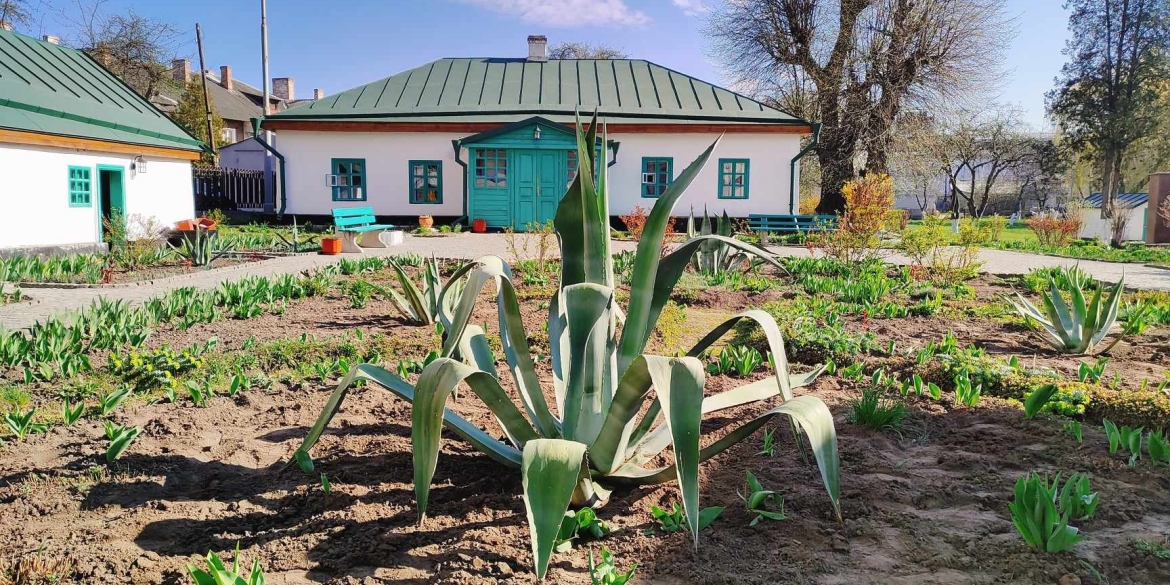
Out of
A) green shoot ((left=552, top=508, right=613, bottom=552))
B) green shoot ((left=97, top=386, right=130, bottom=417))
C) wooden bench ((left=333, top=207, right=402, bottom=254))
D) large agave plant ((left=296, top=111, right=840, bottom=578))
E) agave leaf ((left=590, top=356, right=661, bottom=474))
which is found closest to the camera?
large agave plant ((left=296, top=111, right=840, bottom=578))

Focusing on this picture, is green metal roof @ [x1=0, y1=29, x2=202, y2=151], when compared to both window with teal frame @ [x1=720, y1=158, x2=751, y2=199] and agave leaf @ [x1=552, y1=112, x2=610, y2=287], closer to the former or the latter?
agave leaf @ [x1=552, y1=112, x2=610, y2=287]

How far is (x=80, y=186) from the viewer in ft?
44.1

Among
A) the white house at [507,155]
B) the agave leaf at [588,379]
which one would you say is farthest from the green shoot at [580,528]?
the white house at [507,155]

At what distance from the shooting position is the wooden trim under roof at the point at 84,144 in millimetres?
11547

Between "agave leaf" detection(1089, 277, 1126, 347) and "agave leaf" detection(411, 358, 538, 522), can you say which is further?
"agave leaf" detection(1089, 277, 1126, 347)

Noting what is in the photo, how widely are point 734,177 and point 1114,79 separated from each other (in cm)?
2538

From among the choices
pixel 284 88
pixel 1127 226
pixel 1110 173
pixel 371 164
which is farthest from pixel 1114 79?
pixel 284 88

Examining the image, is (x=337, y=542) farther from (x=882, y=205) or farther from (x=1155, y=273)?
(x=1155, y=273)

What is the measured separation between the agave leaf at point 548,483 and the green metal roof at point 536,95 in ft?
62.9

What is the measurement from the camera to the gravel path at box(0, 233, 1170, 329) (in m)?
7.40

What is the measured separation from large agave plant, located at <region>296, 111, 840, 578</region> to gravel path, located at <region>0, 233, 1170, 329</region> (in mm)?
4645

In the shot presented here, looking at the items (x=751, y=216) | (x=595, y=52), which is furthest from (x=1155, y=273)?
(x=595, y=52)

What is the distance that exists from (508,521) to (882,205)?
8.95 m

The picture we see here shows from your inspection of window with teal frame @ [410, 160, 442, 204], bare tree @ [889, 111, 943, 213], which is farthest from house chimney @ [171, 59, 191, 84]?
bare tree @ [889, 111, 943, 213]
